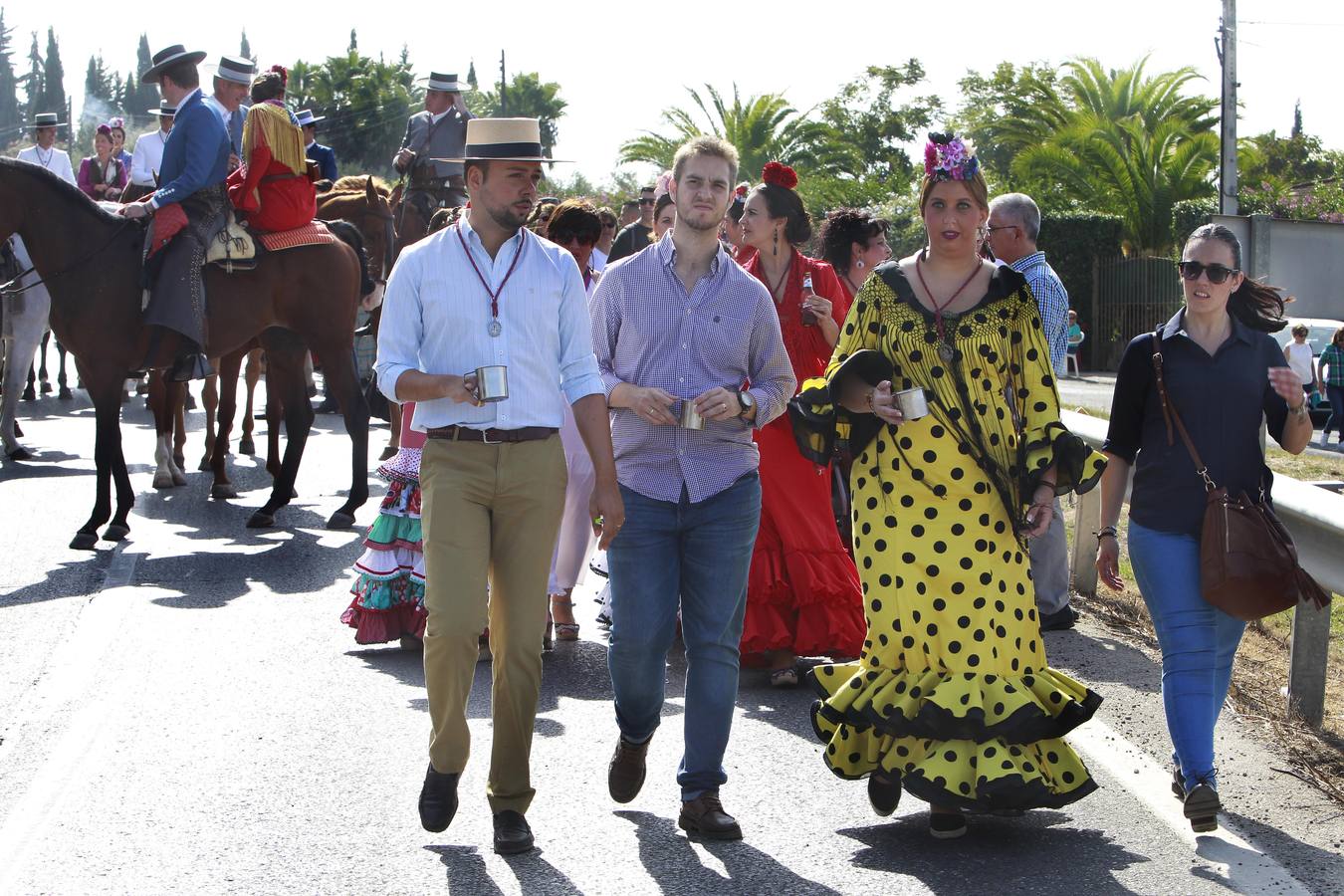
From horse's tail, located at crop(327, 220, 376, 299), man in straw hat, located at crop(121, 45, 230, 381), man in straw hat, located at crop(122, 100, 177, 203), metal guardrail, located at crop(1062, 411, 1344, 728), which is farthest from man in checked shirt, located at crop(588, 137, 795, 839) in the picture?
man in straw hat, located at crop(122, 100, 177, 203)

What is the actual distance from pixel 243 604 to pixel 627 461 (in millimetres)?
4327

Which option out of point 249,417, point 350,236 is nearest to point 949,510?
point 350,236

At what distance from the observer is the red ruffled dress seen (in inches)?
308

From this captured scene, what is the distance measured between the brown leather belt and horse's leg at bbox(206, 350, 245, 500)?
758 centimetres

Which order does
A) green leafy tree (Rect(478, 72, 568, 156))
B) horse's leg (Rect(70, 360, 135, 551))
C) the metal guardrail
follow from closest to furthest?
the metal guardrail → horse's leg (Rect(70, 360, 135, 551)) → green leafy tree (Rect(478, 72, 568, 156))

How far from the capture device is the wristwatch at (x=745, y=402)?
18.8 feet

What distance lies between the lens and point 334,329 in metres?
12.6

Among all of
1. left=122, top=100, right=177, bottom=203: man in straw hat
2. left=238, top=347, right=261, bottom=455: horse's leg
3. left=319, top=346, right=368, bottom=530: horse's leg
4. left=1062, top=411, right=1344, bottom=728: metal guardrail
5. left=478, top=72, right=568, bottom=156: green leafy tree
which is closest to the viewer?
left=1062, top=411, right=1344, bottom=728: metal guardrail

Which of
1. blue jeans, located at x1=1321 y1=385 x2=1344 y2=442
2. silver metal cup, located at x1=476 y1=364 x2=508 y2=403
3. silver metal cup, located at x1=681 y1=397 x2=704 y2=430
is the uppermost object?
silver metal cup, located at x1=476 y1=364 x2=508 y2=403

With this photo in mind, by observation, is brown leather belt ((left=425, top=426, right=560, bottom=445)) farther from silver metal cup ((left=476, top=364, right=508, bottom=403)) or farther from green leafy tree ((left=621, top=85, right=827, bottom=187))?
green leafy tree ((left=621, top=85, right=827, bottom=187))

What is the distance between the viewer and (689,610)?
229 inches

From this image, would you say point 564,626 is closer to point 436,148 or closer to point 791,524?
point 791,524

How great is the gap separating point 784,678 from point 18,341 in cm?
1024

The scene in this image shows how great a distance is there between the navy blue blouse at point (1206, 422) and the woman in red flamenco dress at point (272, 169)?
749cm
